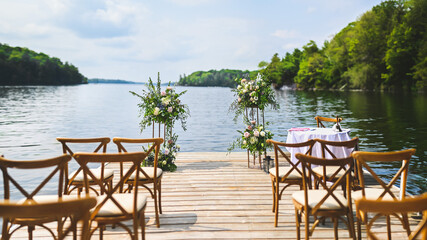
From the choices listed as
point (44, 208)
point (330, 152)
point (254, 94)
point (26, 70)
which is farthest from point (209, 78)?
point (44, 208)

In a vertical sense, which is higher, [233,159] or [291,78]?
[291,78]

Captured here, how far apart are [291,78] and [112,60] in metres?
61.4

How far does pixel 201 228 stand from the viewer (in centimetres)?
371

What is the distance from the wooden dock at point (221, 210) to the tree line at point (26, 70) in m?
102

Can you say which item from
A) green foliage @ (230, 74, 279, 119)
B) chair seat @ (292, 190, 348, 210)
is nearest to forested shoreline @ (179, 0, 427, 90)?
green foliage @ (230, 74, 279, 119)

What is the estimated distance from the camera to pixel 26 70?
96188 mm

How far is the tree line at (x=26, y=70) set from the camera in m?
90.0

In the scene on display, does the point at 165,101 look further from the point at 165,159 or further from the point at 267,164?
the point at 267,164

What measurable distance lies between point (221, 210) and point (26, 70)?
11054 cm

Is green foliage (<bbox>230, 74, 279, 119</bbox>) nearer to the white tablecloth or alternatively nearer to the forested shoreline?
the white tablecloth

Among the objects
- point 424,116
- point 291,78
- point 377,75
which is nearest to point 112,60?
point 291,78

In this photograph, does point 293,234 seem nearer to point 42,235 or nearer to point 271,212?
point 271,212

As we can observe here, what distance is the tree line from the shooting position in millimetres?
90000

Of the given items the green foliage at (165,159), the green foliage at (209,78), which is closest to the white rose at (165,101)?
the green foliage at (165,159)
